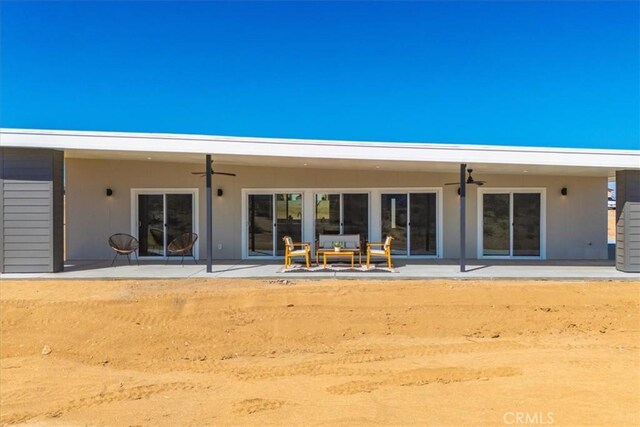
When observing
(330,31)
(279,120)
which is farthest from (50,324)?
(279,120)

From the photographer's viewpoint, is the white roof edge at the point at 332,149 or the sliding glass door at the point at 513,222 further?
the sliding glass door at the point at 513,222

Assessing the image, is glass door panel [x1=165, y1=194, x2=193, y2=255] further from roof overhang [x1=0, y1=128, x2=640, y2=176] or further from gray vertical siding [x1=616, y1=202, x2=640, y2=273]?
gray vertical siding [x1=616, y1=202, x2=640, y2=273]

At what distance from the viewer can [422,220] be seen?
34.2 feet

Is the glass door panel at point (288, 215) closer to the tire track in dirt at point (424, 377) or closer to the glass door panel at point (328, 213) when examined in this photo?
the glass door panel at point (328, 213)

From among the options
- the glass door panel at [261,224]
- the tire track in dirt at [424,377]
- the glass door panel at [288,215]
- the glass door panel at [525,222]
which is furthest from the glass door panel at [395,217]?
the tire track in dirt at [424,377]

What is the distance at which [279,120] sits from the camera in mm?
19500

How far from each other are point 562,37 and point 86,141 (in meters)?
12.3

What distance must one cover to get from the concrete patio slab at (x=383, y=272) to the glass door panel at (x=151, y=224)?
105 centimetres

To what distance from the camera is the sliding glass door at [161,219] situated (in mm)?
10555

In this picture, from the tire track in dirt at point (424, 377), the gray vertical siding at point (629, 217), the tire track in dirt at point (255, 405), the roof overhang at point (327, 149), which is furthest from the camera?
the gray vertical siding at point (629, 217)

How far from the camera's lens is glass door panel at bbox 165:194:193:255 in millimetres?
10570

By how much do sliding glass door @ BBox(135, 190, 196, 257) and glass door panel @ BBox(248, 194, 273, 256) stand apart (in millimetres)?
1557

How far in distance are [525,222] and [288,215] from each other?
6.20m

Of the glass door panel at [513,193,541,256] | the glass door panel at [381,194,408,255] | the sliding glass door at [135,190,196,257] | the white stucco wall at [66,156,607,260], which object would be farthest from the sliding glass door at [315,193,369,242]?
the glass door panel at [513,193,541,256]
